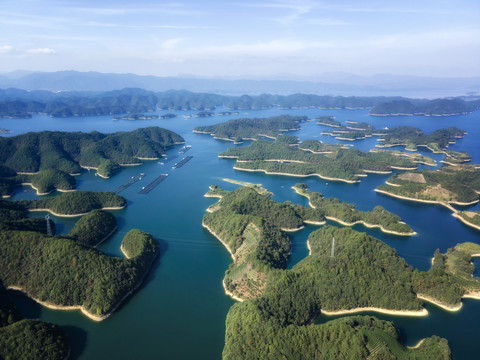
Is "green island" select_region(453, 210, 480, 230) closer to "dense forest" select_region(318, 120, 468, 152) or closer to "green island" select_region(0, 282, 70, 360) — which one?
"dense forest" select_region(318, 120, 468, 152)

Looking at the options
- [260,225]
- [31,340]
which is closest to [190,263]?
[260,225]

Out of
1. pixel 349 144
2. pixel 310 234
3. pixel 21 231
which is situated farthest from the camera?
pixel 349 144

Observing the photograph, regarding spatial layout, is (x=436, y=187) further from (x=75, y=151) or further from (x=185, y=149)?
(x=75, y=151)

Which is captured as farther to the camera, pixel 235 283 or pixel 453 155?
pixel 453 155

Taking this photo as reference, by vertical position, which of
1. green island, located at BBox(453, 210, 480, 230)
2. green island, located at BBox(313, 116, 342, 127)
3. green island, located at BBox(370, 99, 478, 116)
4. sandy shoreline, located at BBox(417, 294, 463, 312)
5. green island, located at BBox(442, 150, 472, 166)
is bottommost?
sandy shoreline, located at BBox(417, 294, 463, 312)

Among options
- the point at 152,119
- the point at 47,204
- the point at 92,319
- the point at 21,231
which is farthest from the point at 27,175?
the point at 152,119

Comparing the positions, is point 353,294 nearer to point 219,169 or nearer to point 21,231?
point 21,231

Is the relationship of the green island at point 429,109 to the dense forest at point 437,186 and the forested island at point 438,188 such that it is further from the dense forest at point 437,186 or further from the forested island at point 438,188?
the forested island at point 438,188

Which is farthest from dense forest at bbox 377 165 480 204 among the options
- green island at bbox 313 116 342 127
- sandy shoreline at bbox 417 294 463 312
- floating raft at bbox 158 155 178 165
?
green island at bbox 313 116 342 127
